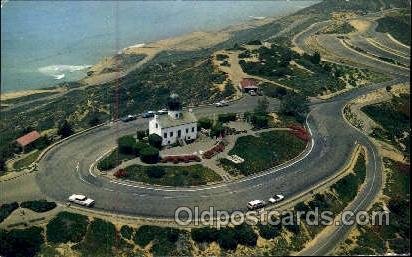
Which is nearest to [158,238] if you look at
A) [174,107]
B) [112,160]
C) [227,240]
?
[227,240]

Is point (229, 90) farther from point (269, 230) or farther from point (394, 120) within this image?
point (269, 230)

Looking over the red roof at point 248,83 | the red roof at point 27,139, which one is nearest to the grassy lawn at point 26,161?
the red roof at point 27,139

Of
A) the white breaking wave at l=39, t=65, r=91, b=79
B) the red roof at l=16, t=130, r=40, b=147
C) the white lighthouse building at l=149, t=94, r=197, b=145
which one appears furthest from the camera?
the white breaking wave at l=39, t=65, r=91, b=79

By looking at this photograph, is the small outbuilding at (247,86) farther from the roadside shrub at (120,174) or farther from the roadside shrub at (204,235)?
the roadside shrub at (204,235)

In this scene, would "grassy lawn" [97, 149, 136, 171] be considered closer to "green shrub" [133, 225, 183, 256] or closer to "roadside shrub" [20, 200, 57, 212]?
"roadside shrub" [20, 200, 57, 212]

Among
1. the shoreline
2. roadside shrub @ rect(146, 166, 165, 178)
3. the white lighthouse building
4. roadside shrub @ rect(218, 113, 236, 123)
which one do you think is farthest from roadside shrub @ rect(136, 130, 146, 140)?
the shoreline

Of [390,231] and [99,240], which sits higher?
[99,240]
